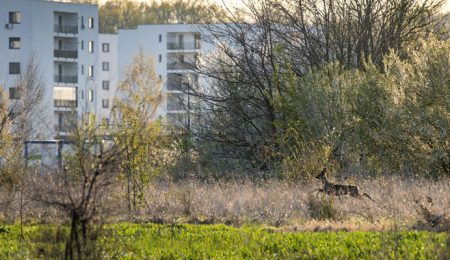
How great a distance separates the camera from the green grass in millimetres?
11734

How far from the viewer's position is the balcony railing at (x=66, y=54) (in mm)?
82188

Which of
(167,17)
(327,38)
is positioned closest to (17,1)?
(167,17)

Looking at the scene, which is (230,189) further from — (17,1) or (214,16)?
(17,1)

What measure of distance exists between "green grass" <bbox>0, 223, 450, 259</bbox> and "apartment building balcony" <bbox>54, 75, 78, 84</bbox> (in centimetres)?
6739

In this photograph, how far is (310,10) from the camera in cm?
3475

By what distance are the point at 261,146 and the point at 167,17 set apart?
8701 cm

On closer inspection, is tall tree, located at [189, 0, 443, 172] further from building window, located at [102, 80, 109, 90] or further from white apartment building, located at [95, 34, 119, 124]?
building window, located at [102, 80, 109, 90]

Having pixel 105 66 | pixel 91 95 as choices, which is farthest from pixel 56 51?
pixel 105 66

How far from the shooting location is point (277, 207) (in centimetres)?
1945

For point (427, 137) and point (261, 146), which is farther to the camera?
point (261, 146)

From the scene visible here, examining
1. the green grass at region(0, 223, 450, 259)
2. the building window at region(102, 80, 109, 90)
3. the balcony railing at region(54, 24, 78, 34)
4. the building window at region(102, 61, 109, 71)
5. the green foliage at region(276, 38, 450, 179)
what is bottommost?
the green grass at region(0, 223, 450, 259)

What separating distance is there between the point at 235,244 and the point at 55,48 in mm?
69976

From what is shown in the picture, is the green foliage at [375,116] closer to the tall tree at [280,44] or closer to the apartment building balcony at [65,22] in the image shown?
the tall tree at [280,44]

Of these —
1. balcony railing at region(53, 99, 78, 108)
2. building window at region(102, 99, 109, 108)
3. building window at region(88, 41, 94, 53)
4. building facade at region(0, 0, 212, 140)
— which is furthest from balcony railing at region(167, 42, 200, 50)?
balcony railing at region(53, 99, 78, 108)
